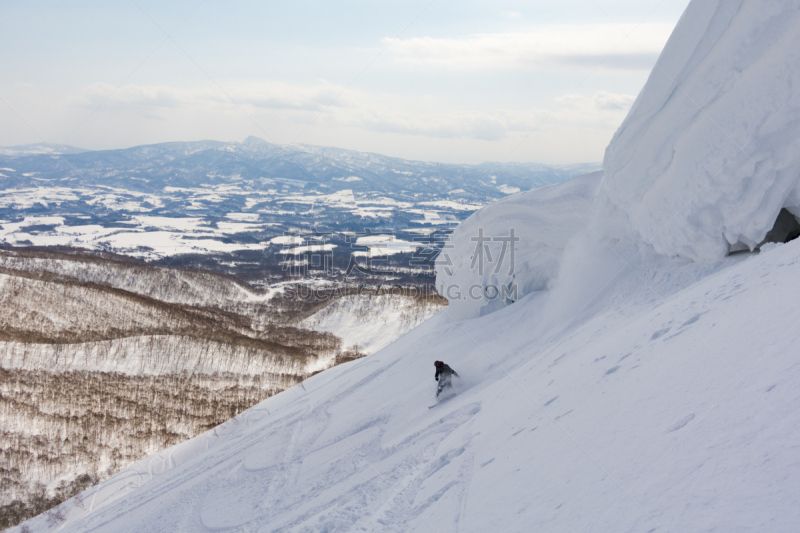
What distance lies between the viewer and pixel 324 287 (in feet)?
247

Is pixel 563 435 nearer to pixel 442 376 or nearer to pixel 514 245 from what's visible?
pixel 442 376

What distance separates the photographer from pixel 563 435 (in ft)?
15.5

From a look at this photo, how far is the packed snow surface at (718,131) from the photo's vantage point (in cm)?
679

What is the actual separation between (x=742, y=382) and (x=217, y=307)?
60.8 m

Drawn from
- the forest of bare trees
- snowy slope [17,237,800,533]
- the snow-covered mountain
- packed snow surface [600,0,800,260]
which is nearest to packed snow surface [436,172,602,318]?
the snow-covered mountain

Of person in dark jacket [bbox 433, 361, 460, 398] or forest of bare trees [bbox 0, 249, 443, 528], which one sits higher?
person in dark jacket [bbox 433, 361, 460, 398]

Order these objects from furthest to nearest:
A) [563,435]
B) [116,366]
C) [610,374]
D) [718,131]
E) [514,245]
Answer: [116,366]
[514,245]
[718,131]
[610,374]
[563,435]

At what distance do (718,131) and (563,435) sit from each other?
5934 millimetres

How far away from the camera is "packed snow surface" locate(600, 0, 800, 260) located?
6793mm

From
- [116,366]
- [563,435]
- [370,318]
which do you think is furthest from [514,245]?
[370,318]

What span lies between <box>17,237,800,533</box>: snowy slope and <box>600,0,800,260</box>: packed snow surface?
2.53ft

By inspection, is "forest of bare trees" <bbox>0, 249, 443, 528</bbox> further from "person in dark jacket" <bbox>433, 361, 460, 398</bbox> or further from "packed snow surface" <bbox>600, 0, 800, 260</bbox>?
"packed snow surface" <bbox>600, 0, 800, 260</bbox>

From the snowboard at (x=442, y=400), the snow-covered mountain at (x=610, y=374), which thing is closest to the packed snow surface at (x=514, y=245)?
the snow-covered mountain at (x=610, y=374)

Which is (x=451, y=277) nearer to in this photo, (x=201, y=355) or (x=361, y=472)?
(x=361, y=472)
